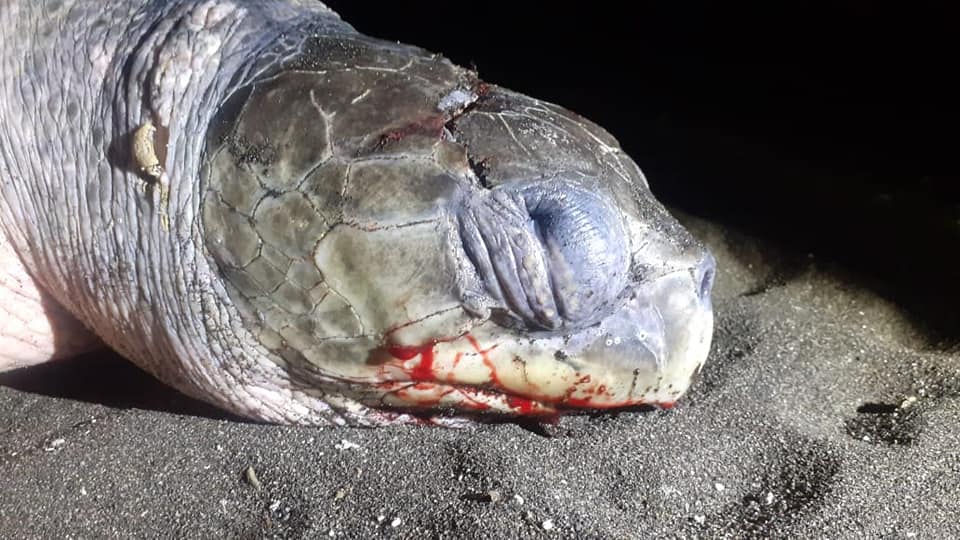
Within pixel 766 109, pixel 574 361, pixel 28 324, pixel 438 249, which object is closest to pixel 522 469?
pixel 574 361

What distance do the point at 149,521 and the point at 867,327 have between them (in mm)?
1704

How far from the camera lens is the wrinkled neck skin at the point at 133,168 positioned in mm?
1602

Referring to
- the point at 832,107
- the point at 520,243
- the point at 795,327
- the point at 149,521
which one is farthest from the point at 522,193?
the point at 832,107

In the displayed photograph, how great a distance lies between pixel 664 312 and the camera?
5.09 feet

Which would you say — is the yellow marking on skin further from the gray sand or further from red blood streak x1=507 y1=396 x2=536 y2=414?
red blood streak x1=507 y1=396 x2=536 y2=414

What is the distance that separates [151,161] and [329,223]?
0.40m

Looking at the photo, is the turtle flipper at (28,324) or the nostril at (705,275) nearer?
the nostril at (705,275)

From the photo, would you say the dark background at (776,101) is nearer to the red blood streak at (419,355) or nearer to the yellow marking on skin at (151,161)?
the red blood streak at (419,355)

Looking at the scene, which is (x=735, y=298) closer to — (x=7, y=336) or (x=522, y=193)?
(x=522, y=193)

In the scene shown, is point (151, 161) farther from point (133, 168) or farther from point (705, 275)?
point (705, 275)

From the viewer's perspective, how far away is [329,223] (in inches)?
57.4

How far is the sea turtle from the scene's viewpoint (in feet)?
4.81

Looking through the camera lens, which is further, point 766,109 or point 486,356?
point 766,109

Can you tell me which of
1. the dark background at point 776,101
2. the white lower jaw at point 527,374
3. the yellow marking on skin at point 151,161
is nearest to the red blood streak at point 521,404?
the white lower jaw at point 527,374
